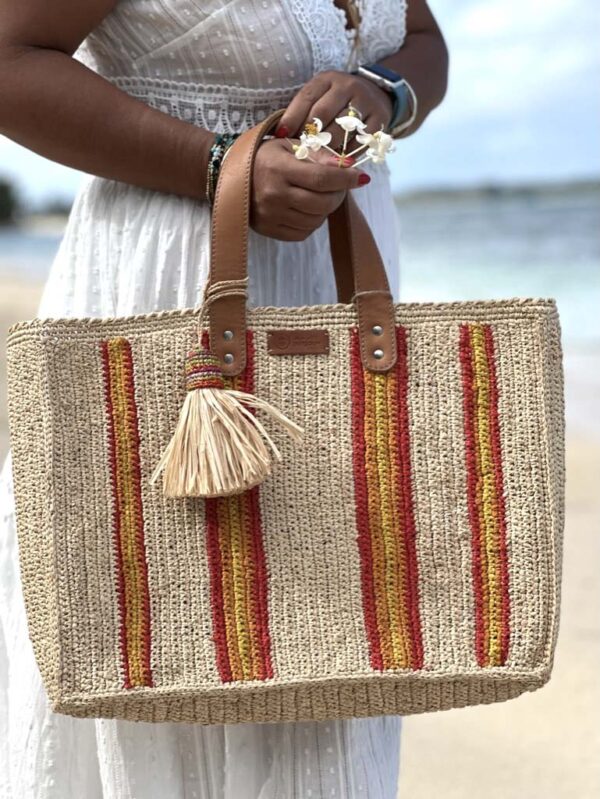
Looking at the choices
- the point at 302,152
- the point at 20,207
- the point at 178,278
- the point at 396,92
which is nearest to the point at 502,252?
the point at 20,207

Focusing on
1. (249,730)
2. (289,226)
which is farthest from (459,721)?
(289,226)

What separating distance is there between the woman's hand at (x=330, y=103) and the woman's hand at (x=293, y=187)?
0.04m

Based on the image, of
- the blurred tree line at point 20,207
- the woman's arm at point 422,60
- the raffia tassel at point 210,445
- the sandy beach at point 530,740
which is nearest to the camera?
the raffia tassel at point 210,445

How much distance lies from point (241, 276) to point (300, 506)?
0.24 meters

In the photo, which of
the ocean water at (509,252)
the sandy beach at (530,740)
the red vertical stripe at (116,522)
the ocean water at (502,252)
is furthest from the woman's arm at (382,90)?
the ocean water at (509,252)

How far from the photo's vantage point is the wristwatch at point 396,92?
1.31 meters

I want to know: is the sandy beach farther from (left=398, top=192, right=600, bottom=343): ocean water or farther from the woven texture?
(left=398, top=192, right=600, bottom=343): ocean water

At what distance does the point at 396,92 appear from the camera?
1.33 meters

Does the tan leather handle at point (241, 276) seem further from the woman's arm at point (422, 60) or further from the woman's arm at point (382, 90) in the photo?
the woman's arm at point (422, 60)

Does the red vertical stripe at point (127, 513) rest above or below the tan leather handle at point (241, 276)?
below

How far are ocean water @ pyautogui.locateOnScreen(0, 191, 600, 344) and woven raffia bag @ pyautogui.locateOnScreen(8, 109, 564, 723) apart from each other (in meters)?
7.09

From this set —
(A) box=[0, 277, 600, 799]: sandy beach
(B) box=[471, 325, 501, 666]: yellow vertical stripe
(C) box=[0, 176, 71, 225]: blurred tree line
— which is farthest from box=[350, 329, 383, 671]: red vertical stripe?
(C) box=[0, 176, 71, 225]: blurred tree line

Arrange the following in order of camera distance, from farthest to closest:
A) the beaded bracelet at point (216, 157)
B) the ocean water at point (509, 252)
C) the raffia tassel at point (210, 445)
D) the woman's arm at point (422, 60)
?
the ocean water at point (509, 252), the woman's arm at point (422, 60), the beaded bracelet at point (216, 157), the raffia tassel at point (210, 445)

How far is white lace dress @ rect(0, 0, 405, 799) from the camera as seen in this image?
1.21m
